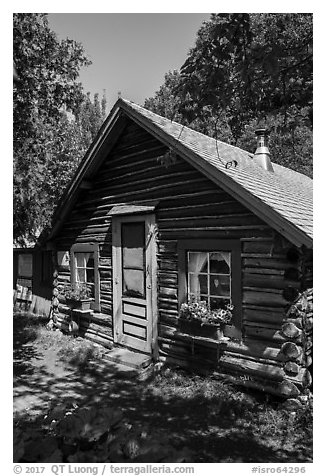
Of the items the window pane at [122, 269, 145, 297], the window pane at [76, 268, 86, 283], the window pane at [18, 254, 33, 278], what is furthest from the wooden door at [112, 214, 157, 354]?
the window pane at [18, 254, 33, 278]

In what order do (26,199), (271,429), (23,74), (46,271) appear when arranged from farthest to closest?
1. (46,271)
2. (26,199)
3. (23,74)
4. (271,429)

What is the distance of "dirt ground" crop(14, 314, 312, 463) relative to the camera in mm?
4559

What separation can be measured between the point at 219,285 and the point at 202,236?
97 cm

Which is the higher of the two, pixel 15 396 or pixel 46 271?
pixel 46 271

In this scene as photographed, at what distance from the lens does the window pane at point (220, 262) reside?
6.54 metres

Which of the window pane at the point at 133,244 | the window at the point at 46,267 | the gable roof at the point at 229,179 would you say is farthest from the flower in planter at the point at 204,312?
the window at the point at 46,267

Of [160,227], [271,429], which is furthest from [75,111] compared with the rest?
[271,429]

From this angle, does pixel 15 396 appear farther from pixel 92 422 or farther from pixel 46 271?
pixel 46 271

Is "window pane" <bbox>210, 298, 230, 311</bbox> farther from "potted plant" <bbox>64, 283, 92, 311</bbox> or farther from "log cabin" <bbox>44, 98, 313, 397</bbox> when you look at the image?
"potted plant" <bbox>64, 283, 92, 311</bbox>

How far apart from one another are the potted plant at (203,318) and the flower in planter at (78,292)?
3.70 metres

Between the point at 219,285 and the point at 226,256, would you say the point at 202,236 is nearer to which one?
the point at 226,256

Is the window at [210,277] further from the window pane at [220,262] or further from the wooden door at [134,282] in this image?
the wooden door at [134,282]

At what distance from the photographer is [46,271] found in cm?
1314

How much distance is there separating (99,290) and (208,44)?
6780 millimetres
